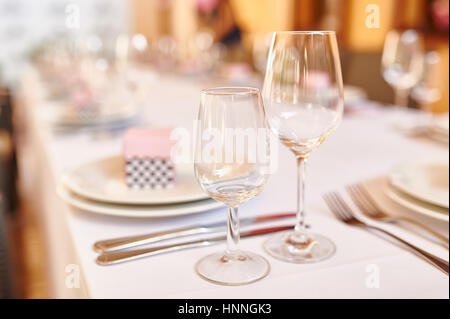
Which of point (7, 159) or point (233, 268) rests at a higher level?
point (233, 268)

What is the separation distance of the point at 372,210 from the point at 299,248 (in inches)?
7.7

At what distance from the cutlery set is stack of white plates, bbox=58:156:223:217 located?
0.06 metres

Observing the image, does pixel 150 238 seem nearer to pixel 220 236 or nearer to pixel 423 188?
pixel 220 236

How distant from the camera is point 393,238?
26.5 inches

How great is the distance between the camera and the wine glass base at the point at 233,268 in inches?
22.1

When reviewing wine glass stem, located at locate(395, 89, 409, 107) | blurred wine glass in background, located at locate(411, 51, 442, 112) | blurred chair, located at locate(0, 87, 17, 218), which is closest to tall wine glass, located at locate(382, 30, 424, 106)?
blurred wine glass in background, located at locate(411, 51, 442, 112)

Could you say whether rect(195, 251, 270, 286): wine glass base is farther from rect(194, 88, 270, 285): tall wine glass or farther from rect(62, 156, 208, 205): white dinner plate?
rect(62, 156, 208, 205): white dinner plate

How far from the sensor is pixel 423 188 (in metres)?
0.82

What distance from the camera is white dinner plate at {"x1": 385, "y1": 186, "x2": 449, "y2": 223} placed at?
2.33ft

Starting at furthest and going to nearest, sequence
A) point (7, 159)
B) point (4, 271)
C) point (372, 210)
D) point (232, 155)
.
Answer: point (7, 159) < point (4, 271) < point (372, 210) < point (232, 155)

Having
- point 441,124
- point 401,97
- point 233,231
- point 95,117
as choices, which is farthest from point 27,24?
point 233,231

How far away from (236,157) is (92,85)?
1254mm
